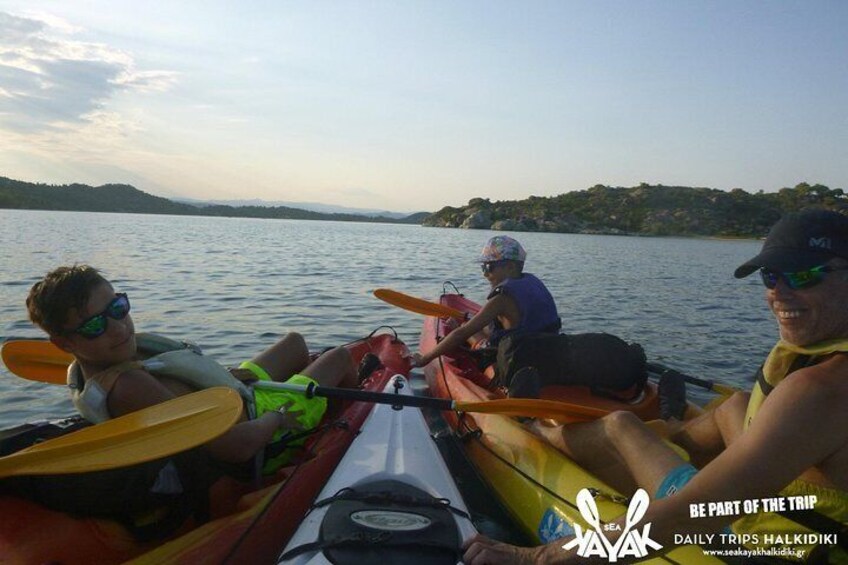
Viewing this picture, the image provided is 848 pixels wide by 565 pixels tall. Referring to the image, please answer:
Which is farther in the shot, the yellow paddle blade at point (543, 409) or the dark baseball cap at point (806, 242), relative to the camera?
the yellow paddle blade at point (543, 409)

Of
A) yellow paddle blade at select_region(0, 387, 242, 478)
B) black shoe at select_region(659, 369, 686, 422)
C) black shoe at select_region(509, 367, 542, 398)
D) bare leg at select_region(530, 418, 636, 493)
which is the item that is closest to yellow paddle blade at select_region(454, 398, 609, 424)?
bare leg at select_region(530, 418, 636, 493)

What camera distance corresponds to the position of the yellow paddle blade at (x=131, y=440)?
8.44 feet

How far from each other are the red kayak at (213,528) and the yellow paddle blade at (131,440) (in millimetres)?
311

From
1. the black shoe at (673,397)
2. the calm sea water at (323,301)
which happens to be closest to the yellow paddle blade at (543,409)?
the black shoe at (673,397)

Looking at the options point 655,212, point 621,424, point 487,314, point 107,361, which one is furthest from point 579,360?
point 655,212

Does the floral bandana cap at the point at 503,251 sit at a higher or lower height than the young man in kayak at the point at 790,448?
higher

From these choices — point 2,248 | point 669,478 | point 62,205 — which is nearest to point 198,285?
point 2,248

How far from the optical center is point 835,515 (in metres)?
2.08

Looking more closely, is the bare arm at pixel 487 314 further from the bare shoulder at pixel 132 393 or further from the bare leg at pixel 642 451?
the bare shoulder at pixel 132 393

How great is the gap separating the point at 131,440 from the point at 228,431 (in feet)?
1.62

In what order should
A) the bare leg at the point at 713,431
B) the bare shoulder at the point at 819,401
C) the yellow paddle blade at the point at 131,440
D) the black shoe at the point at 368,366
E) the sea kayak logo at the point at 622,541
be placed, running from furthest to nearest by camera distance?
the black shoe at the point at 368,366 → the bare leg at the point at 713,431 → the yellow paddle blade at the point at 131,440 → the sea kayak logo at the point at 622,541 → the bare shoulder at the point at 819,401

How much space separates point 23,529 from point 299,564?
4.06ft

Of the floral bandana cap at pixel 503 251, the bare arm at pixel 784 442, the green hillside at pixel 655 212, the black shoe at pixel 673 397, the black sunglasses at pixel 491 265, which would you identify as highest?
the green hillside at pixel 655 212

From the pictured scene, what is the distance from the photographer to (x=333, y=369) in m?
4.96
